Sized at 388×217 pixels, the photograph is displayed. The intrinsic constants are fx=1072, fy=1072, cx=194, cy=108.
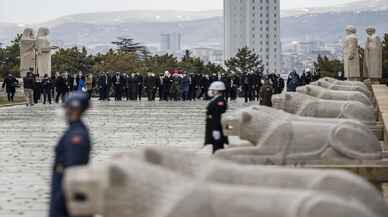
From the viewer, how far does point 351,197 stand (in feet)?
26.4

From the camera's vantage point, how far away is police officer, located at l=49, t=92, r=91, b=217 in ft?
28.2

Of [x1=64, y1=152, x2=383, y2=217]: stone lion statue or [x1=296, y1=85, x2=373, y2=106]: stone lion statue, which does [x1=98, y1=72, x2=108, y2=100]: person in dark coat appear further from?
[x1=64, y1=152, x2=383, y2=217]: stone lion statue

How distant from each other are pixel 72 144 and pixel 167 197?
1.67 meters

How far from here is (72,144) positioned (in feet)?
28.6

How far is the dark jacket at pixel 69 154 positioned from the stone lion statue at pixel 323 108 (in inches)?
298

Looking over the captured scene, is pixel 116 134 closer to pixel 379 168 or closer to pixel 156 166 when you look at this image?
pixel 379 168

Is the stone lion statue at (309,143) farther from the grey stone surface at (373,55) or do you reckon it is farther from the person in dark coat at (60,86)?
the person in dark coat at (60,86)

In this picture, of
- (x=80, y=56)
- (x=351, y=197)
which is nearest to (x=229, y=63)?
(x=80, y=56)

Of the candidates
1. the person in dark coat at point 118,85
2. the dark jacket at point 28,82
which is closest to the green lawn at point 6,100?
the dark jacket at point 28,82

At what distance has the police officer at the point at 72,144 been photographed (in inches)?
338

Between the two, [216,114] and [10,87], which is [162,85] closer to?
[10,87]

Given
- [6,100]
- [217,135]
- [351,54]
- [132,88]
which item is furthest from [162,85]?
[217,135]

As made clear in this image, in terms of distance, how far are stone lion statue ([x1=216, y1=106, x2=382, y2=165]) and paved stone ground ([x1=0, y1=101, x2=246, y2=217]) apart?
2814 millimetres

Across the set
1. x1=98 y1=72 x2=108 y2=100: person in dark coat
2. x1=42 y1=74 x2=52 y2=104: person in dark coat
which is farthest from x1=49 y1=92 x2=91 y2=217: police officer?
x1=98 y1=72 x2=108 y2=100: person in dark coat
